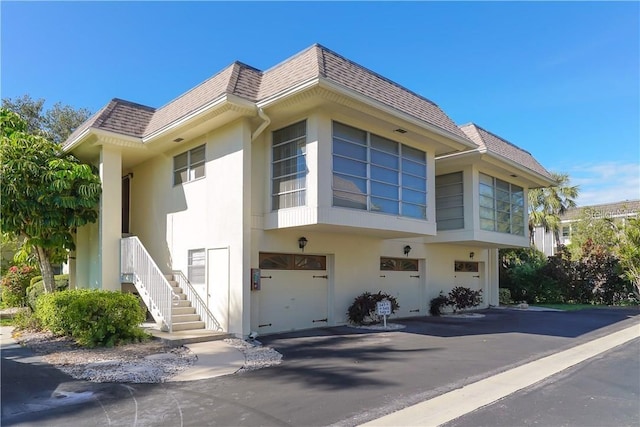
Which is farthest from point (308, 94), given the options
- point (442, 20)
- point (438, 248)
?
point (438, 248)

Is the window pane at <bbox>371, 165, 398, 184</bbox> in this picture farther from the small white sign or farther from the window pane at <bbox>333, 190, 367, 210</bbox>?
the small white sign

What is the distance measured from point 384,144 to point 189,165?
18.0 ft

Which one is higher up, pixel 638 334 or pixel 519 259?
pixel 519 259

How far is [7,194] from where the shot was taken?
11.5 meters

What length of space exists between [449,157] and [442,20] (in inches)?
189

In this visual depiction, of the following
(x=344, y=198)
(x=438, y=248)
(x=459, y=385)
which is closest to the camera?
(x=459, y=385)

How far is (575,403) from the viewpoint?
5.76 m

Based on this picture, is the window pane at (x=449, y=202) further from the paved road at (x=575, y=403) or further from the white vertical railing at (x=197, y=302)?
the white vertical railing at (x=197, y=302)

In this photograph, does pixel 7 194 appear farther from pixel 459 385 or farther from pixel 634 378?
pixel 634 378

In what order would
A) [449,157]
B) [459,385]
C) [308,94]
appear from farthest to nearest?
[449,157]
[308,94]
[459,385]

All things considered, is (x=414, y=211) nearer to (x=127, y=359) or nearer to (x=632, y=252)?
(x=127, y=359)

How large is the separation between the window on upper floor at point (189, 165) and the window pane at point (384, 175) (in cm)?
462

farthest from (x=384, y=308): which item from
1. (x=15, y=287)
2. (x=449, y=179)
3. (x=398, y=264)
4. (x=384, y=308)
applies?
(x=15, y=287)

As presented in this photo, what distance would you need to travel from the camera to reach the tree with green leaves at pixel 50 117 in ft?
79.9
